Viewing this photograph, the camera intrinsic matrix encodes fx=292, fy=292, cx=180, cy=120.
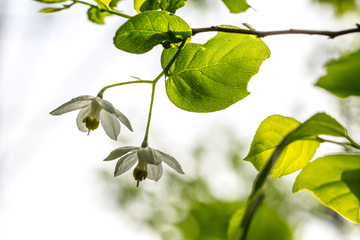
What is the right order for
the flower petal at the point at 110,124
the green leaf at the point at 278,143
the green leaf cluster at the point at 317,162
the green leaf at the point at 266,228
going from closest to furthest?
the green leaf cluster at the point at 317,162 < the green leaf at the point at 278,143 < the flower petal at the point at 110,124 < the green leaf at the point at 266,228

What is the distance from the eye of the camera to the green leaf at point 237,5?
68 centimetres

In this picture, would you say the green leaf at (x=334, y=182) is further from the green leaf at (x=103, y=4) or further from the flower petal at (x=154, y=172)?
the green leaf at (x=103, y=4)

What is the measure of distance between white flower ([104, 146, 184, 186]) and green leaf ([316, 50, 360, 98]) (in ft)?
1.51

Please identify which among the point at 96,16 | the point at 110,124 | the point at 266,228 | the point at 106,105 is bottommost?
the point at 266,228

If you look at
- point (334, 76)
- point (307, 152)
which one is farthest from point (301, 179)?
point (334, 76)

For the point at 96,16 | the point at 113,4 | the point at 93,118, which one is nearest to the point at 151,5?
the point at 113,4

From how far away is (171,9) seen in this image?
688mm

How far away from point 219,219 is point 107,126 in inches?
176

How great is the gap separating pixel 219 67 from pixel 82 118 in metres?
0.46

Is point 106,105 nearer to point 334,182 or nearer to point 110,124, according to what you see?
point 110,124

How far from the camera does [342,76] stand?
1.33 feet

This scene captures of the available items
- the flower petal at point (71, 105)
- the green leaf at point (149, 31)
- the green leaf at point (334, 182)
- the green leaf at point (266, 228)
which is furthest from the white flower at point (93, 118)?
the green leaf at point (266, 228)

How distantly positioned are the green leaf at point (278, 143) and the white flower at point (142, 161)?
0.21 m

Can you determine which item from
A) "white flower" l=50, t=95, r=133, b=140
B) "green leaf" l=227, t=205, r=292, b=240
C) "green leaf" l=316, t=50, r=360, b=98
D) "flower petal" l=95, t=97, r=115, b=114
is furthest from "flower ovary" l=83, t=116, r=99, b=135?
"green leaf" l=227, t=205, r=292, b=240
